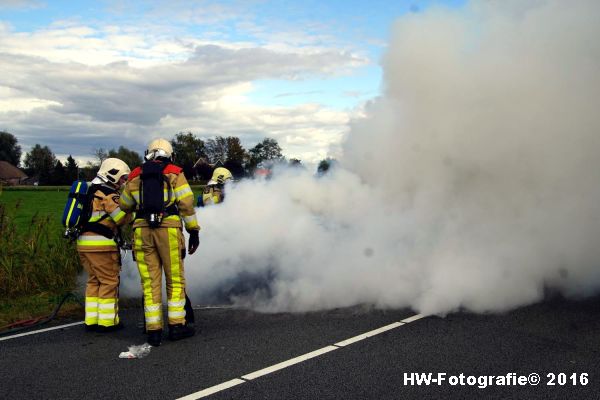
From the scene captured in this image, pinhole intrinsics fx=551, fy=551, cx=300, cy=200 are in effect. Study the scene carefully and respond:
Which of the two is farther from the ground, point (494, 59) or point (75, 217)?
point (494, 59)

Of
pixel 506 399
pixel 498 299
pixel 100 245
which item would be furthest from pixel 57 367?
pixel 498 299

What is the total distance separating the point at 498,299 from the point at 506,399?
2.70 meters

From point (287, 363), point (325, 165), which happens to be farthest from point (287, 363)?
point (325, 165)

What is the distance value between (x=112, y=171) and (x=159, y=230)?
1241 millimetres

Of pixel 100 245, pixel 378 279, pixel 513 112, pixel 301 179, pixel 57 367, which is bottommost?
pixel 57 367

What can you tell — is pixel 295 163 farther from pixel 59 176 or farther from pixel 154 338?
pixel 59 176

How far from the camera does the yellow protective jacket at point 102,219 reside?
6113 millimetres

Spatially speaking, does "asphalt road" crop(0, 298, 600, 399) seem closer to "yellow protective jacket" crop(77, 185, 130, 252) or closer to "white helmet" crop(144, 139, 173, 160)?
"yellow protective jacket" crop(77, 185, 130, 252)

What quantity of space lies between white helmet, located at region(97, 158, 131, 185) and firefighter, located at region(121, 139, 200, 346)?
699 millimetres

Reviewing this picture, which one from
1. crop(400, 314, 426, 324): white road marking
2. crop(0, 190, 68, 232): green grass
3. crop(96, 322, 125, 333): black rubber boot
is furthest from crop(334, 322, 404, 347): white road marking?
crop(0, 190, 68, 232): green grass

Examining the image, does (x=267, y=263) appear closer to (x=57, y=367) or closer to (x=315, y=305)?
(x=315, y=305)

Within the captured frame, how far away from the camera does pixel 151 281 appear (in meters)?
5.55

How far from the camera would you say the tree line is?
890 centimetres

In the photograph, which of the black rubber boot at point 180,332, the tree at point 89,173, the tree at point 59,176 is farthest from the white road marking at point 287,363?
the tree at point 59,176
